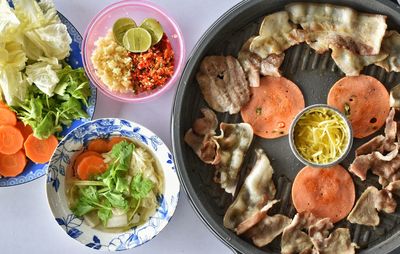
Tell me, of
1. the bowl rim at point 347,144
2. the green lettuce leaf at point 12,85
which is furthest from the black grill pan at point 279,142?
the green lettuce leaf at point 12,85

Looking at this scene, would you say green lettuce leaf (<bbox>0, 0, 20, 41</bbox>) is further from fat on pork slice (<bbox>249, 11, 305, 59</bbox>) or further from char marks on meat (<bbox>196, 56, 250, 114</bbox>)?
fat on pork slice (<bbox>249, 11, 305, 59</bbox>)

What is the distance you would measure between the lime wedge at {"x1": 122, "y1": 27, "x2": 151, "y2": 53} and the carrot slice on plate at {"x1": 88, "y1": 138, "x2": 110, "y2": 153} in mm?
408

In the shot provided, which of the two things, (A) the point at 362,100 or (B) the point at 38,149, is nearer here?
(A) the point at 362,100

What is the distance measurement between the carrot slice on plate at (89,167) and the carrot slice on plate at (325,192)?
82 cm

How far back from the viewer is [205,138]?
108 inches

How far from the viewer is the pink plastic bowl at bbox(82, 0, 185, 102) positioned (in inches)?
115

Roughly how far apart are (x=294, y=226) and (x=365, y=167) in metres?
0.36

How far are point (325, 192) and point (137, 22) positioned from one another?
110 cm

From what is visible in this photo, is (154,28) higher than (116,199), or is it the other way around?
(154,28)

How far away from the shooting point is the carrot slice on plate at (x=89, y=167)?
9.55ft

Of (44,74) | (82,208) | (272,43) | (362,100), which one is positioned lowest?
(82,208)

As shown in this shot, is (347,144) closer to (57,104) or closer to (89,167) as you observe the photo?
(89,167)

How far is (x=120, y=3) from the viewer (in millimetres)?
2982

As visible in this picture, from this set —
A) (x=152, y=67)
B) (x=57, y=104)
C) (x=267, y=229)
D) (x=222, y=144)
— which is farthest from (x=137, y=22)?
(x=267, y=229)
